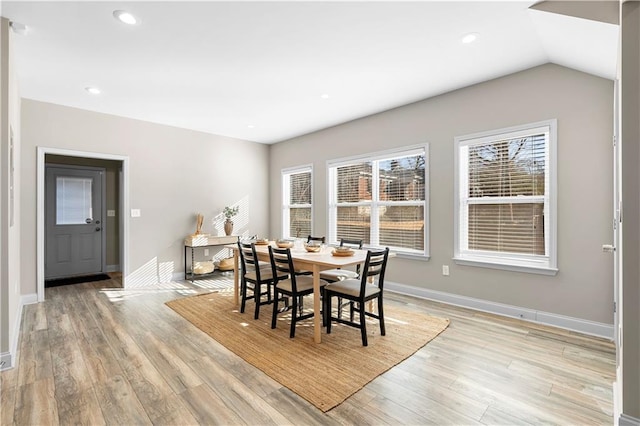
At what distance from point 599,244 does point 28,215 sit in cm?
652

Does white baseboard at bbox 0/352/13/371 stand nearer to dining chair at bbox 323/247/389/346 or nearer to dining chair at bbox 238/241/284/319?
dining chair at bbox 238/241/284/319

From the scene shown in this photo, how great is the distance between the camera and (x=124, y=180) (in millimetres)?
4848

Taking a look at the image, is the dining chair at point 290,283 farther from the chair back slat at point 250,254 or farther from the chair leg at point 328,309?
the chair back slat at point 250,254

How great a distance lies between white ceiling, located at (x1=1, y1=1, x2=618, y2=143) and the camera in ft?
7.58

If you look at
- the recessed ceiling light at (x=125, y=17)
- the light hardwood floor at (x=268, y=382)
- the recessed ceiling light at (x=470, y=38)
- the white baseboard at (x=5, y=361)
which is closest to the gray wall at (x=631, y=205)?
the light hardwood floor at (x=268, y=382)

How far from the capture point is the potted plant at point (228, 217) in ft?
19.0

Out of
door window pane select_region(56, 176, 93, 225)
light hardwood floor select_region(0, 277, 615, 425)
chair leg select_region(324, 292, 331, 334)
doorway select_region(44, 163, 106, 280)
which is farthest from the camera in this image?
door window pane select_region(56, 176, 93, 225)

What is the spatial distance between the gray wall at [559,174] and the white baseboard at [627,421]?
1.72 m

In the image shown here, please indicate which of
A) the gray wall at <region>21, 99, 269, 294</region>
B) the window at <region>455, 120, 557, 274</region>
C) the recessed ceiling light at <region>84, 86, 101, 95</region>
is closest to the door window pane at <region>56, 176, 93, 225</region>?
the gray wall at <region>21, 99, 269, 294</region>

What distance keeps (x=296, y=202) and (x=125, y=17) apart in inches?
168

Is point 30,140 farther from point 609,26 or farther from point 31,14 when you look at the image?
point 609,26

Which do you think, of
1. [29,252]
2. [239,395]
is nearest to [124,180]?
[29,252]

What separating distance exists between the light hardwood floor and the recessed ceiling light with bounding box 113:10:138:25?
2679 mm

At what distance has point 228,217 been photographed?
5.94 metres
